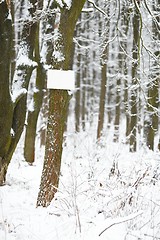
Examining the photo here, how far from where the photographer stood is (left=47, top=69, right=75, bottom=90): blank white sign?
189 inches

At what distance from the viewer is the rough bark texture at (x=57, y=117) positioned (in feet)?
16.3

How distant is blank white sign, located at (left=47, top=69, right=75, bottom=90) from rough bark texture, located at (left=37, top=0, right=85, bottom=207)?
222mm

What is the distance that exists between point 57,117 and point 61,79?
1.90ft

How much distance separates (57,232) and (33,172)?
5.45 metres

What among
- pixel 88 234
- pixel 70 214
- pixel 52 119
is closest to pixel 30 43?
pixel 52 119

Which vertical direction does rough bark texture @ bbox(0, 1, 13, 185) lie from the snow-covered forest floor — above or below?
above

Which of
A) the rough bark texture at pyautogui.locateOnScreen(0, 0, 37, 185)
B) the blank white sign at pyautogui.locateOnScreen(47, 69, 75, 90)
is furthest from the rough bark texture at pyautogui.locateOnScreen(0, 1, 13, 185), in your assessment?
the blank white sign at pyautogui.locateOnScreen(47, 69, 75, 90)

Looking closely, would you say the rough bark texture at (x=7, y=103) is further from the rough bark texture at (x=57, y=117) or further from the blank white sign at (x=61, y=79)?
the blank white sign at (x=61, y=79)

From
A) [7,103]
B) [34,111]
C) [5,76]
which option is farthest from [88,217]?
[34,111]

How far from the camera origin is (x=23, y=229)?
3.95m

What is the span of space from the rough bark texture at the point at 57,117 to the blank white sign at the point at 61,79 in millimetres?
222

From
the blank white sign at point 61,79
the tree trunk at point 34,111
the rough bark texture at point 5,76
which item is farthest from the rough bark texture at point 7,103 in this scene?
the tree trunk at point 34,111

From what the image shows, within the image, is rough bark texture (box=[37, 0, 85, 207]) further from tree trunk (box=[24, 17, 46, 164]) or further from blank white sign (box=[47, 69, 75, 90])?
tree trunk (box=[24, 17, 46, 164])

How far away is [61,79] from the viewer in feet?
15.9
